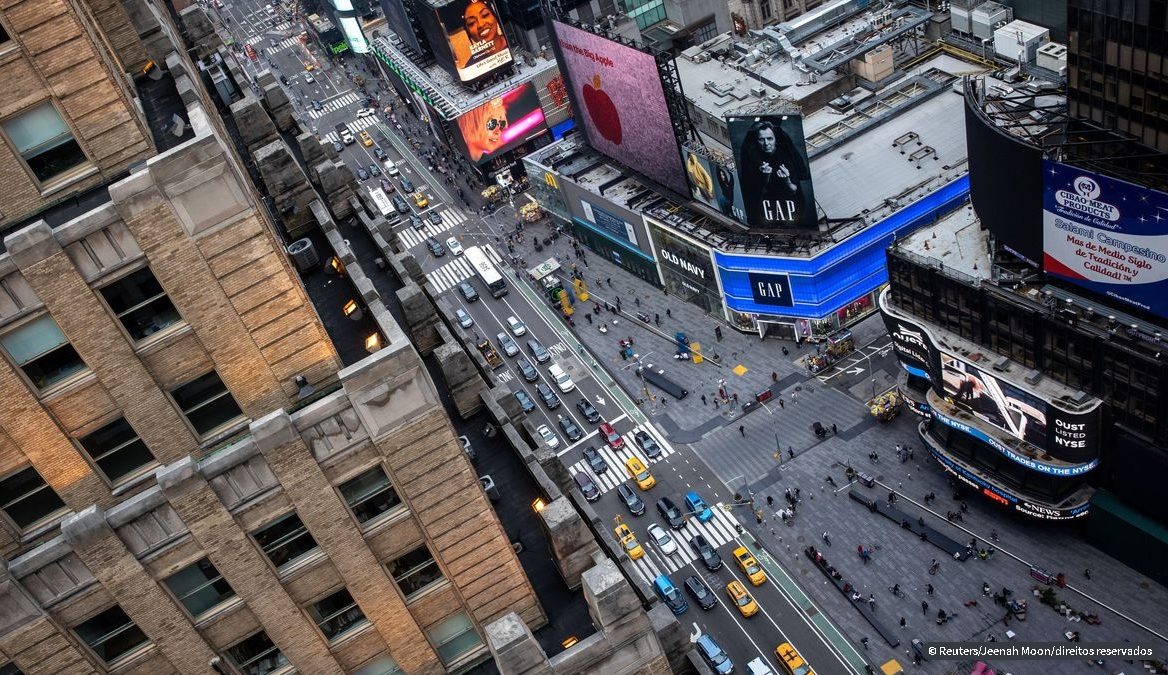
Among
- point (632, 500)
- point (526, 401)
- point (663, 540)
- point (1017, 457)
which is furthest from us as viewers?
point (526, 401)

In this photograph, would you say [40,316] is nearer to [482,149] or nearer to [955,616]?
[955,616]

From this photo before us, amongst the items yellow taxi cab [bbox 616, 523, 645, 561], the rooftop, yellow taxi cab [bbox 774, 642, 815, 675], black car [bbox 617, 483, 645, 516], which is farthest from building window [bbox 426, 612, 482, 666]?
the rooftop

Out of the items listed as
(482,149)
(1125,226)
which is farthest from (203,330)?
(482,149)

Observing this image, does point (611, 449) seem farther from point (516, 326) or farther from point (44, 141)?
point (44, 141)

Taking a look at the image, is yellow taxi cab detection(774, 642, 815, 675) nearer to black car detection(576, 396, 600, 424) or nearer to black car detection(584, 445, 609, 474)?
black car detection(584, 445, 609, 474)

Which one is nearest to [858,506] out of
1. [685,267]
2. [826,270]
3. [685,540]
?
[685,540]
